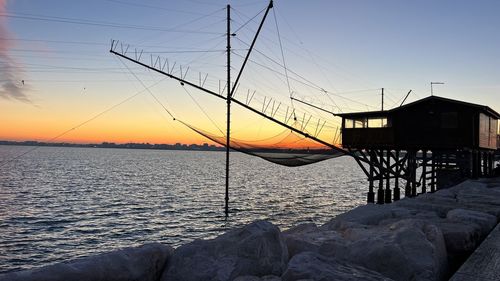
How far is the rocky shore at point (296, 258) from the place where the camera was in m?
5.03

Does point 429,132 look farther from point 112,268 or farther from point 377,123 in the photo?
point 112,268

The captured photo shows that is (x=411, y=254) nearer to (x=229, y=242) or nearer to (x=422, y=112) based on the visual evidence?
(x=229, y=242)

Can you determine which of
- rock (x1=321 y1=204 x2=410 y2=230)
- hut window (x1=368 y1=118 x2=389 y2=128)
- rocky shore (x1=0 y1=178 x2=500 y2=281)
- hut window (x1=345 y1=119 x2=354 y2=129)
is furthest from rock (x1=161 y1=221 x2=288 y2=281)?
hut window (x1=345 y1=119 x2=354 y2=129)

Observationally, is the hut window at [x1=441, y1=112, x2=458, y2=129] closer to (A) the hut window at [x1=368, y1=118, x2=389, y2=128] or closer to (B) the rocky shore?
(A) the hut window at [x1=368, y1=118, x2=389, y2=128]

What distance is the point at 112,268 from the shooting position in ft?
18.6

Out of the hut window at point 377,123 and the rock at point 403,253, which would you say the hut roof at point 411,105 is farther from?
the rock at point 403,253

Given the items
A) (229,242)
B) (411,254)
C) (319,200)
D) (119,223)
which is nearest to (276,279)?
(229,242)

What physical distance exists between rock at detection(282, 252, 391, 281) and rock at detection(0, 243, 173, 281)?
8.16 ft

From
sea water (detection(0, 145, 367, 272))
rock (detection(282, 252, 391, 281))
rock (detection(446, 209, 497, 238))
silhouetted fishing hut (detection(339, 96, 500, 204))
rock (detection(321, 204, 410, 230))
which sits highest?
silhouetted fishing hut (detection(339, 96, 500, 204))

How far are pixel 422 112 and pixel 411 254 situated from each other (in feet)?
98.5

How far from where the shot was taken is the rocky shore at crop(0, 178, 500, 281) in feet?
16.5

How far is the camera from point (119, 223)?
32.7m

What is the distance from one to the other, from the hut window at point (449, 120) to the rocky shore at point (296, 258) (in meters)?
26.4

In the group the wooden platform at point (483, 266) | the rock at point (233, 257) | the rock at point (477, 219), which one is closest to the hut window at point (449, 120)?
the rock at point (477, 219)
